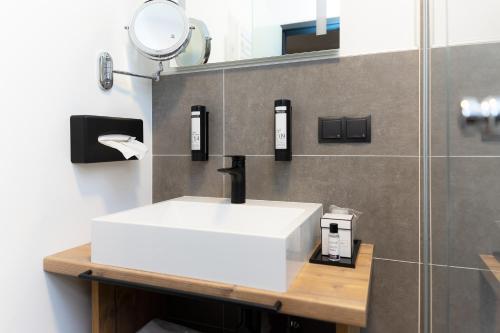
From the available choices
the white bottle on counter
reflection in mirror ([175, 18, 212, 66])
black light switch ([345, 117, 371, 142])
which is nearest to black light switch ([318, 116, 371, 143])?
black light switch ([345, 117, 371, 142])

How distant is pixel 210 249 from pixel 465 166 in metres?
0.59


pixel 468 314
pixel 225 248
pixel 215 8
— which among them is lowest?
pixel 468 314

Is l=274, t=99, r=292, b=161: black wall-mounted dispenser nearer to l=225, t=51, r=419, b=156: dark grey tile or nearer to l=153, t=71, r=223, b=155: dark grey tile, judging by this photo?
l=225, t=51, r=419, b=156: dark grey tile

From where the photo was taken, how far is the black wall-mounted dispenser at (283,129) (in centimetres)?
123

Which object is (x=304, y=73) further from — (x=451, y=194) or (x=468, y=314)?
(x=468, y=314)

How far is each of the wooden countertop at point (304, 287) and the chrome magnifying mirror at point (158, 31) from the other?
643 mm

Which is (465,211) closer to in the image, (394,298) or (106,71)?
(394,298)

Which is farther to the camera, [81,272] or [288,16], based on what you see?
[288,16]

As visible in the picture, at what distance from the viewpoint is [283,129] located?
1237 millimetres

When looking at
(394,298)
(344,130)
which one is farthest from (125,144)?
(394,298)

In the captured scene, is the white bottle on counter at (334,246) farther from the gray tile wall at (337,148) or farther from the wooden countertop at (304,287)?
the gray tile wall at (337,148)

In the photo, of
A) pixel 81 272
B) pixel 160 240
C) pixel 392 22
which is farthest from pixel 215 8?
pixel 81 272

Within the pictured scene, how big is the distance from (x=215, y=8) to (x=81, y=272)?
1.11 metres

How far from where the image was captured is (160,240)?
34.8 inches
